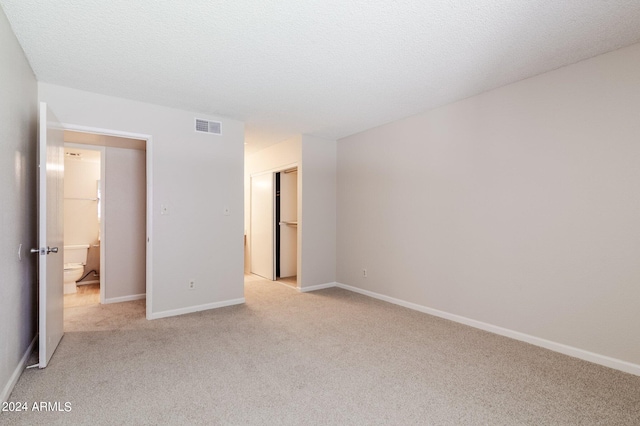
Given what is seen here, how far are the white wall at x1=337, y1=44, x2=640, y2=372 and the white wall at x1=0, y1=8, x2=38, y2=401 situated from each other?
3.67m

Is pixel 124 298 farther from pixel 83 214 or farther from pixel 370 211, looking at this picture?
pixel 370 211

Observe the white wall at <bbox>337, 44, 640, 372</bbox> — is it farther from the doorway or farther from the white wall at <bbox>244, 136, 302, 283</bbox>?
the doorway

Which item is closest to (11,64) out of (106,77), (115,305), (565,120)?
(106,77)

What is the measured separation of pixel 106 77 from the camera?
291cm

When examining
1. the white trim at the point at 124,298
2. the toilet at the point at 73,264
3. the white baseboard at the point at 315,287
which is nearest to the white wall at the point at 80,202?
the toilet at the point at 73,264

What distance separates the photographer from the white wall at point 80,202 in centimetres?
547

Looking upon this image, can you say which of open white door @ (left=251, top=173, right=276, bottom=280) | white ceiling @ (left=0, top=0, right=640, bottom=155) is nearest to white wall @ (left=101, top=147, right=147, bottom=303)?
white ceiling @ (left=0, top=0, right=640, bottom=155)

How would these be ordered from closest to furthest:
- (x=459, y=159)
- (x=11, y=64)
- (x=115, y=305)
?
1. (x=11, y=64)
2. (x=459, y=159)
3. (x=115, y=305)

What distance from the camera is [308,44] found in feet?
7.71

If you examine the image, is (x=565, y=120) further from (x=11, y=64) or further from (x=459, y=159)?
(x=11, y=64)

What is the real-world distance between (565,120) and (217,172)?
3626mm

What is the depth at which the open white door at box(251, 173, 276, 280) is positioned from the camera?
18.6 ft

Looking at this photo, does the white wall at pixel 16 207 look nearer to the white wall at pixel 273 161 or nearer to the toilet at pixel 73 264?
the toilet at pixel 73 264

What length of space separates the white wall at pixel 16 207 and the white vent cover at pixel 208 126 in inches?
59.7
